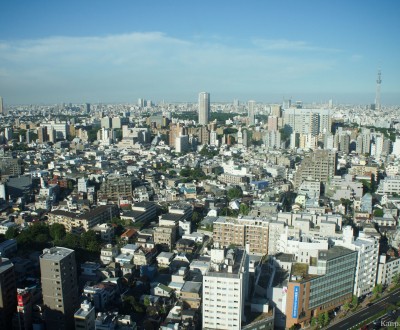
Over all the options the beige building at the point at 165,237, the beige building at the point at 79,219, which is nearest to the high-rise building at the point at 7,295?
the beige building at the point at 165,237

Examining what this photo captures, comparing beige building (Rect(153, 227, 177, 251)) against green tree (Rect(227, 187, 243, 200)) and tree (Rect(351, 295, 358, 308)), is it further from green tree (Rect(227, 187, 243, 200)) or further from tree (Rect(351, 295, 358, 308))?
green tree (Rect(227, 187, 243, 200))

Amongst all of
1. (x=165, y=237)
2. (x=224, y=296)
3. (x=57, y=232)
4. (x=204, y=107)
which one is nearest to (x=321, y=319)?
(x=224, y=296)

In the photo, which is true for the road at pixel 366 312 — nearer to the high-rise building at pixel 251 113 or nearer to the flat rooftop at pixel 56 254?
the flat rooftop at pixel 56 254

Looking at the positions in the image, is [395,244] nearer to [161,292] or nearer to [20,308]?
[161,292]

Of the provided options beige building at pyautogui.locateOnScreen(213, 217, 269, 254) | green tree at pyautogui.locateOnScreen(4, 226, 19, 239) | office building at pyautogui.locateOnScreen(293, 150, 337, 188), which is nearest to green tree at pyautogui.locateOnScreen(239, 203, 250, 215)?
beige building at pyautogui.locateOnScreen(213, 217, 269, 254)

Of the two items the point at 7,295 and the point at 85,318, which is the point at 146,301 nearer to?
the point at 85,318
